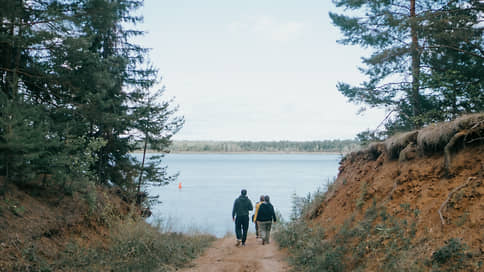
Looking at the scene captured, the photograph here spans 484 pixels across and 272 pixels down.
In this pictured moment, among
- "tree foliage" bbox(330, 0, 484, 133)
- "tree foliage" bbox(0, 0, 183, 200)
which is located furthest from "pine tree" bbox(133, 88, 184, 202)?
"tree foliage" bbox(330, 0, 484, 133)

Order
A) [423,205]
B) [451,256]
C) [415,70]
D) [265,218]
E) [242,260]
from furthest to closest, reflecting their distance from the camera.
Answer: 1. [415,70]
2. [265,218]
3. [242,260]
4. [423,205]
5. [451,256]

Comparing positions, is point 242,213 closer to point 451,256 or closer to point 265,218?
point 265,218

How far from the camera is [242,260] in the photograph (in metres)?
10.0

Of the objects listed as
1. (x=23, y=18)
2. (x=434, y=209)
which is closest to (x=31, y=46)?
(x=23, y=18)

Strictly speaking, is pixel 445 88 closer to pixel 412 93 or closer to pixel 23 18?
pixel 412 93

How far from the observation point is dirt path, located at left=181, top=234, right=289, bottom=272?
356 inches

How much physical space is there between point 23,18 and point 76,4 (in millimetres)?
1674

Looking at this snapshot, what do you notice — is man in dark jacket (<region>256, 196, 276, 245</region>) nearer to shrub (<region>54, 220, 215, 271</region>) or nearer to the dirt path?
the dirt path

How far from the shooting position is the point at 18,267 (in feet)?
21.1

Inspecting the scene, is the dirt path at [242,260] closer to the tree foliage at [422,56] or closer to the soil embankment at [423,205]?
the soil embankment at [423,205]

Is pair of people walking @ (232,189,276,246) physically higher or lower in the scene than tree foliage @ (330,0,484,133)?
lower

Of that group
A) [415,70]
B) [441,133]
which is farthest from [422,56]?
[441,133]

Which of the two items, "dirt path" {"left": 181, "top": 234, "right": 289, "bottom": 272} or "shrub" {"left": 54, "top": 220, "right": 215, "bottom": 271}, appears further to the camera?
"dirt path" {"left": 181, "top": 234, "right": 289, "bottom": 272}

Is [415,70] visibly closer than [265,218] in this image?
No
